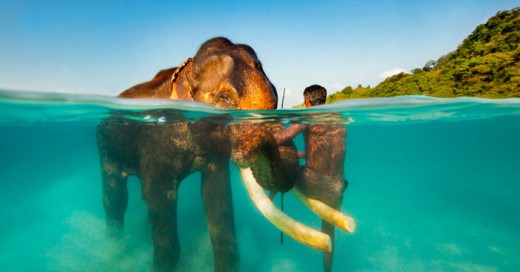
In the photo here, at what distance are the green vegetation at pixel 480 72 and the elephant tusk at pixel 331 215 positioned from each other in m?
8.84

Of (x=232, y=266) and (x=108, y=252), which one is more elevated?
(x=232, y=266)

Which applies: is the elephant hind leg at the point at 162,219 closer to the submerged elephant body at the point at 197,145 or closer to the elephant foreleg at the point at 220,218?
the submerged elephant body at the point at 197,145

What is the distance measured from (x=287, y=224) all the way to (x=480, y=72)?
11.5 meters

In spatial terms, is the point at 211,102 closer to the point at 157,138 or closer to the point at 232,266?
the point at 157,138

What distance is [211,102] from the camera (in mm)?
4238

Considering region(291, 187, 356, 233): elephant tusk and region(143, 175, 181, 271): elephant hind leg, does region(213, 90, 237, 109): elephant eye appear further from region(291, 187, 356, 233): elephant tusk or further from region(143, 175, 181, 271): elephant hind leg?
region(143, 175, 181, 271): elephant hind leg

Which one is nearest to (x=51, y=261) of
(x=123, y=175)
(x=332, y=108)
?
(x=123, y=175)

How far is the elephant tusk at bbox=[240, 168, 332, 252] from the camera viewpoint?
341 cm

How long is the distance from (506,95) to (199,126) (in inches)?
458

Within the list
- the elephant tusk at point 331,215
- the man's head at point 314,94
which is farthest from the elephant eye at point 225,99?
the man's head at point 314,94

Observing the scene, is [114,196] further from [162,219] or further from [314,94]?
[314,94]

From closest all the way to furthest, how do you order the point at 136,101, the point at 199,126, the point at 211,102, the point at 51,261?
the point at 211,102 < the point at 199,126 < the point at 136,101 < the point at 51,261

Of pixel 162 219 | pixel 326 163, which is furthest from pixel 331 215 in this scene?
pixel 162 219

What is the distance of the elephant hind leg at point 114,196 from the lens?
7.05m
